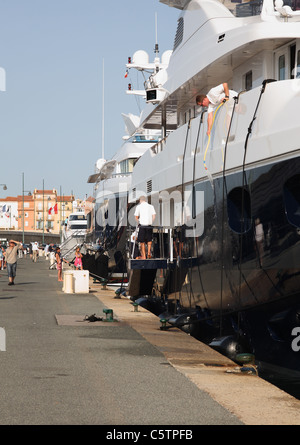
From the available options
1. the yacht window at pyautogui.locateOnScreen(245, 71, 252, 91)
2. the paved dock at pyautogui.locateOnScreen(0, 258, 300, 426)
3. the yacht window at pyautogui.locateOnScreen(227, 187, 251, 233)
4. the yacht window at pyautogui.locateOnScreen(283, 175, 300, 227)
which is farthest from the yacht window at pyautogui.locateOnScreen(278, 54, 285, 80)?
the paved dock at pyautogui.locateOnScreen(0, 258, 300, 426)

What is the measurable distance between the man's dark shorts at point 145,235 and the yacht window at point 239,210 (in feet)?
18.5

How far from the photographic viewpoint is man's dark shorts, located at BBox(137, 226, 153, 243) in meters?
18.8

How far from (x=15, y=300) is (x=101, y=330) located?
8.07 meters

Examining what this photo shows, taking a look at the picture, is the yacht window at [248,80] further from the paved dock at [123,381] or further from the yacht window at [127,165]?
the yacht window at [127,165]

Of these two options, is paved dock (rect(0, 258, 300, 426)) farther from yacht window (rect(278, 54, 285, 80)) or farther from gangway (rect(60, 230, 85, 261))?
gangway (rect(60, 230, 85, 261))

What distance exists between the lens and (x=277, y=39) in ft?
44.6

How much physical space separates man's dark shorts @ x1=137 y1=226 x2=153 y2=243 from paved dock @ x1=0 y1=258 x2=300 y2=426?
11.6 feet

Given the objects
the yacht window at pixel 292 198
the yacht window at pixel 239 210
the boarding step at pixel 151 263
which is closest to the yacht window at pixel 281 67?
the yacht window at pixel 239 210

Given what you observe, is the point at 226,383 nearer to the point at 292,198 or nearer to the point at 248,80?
the point at 292,198

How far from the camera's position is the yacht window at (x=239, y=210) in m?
12.7

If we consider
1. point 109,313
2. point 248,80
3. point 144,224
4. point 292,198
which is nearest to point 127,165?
point 144,224
